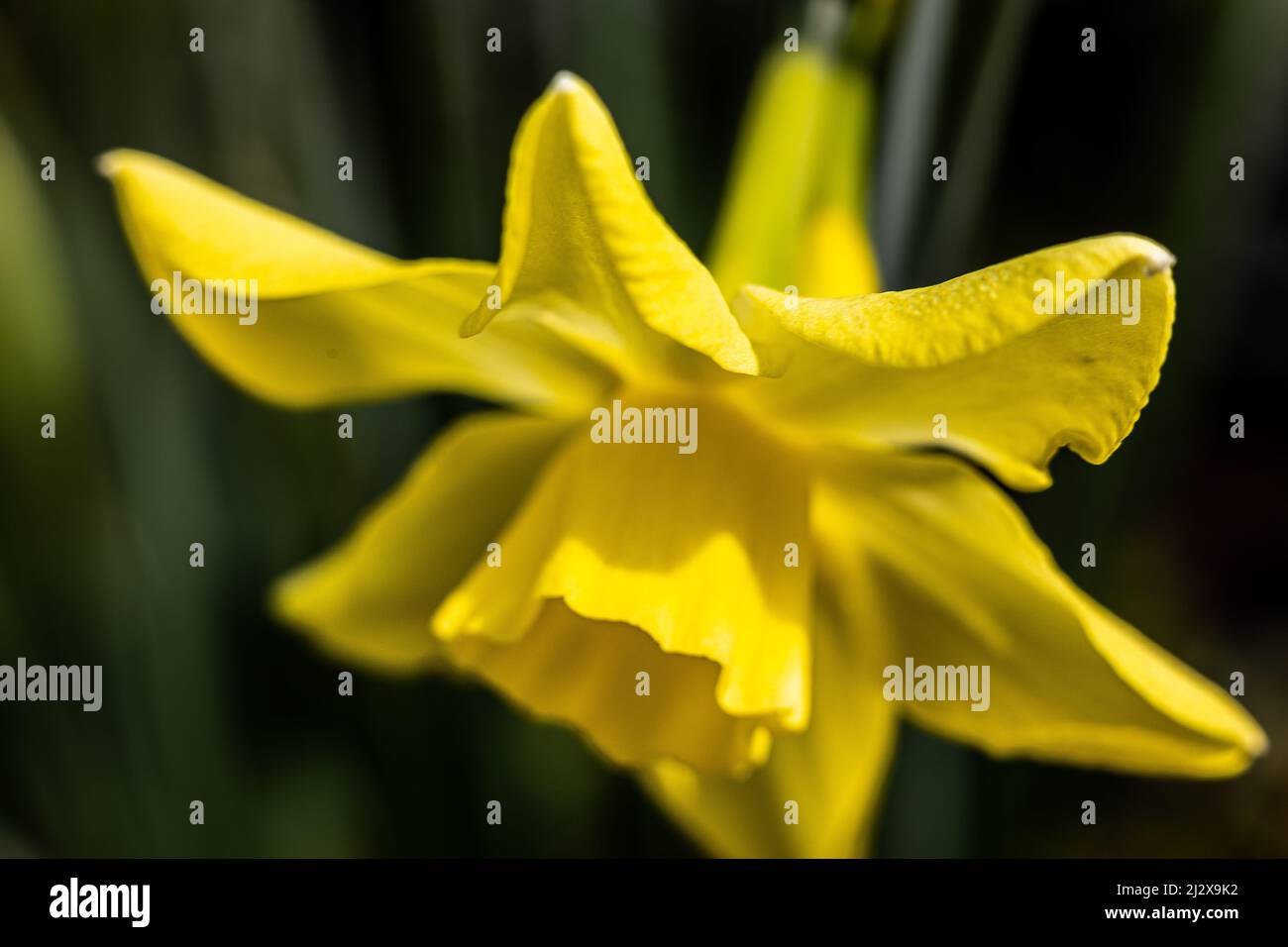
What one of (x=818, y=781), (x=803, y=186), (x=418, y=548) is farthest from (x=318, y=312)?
(x=818, y=781)

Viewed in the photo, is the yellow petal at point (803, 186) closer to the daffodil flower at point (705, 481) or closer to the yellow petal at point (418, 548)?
the daffodil flower at point (705, 481)

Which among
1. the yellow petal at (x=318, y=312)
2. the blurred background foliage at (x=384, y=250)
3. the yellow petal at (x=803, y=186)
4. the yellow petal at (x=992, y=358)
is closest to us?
the yellow petal at (x=992, y=358)

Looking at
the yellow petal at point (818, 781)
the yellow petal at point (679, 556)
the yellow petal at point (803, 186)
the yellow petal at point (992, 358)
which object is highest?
the yellow petal at point (803, 186)

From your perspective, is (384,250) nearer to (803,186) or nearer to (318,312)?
(318,312)

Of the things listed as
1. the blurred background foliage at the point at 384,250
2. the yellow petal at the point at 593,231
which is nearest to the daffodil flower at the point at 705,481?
the yellow petal at the point at 593,231

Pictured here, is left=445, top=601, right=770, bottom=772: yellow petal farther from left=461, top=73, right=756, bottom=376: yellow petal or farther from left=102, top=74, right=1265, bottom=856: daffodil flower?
left=461, top=73, right=756, bottom=376: yellow petal

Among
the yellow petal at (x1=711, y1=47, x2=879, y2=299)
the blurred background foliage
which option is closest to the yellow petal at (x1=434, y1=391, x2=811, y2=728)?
the yellow petal at (x1=711, y1=47, x2=879, y2=299)
